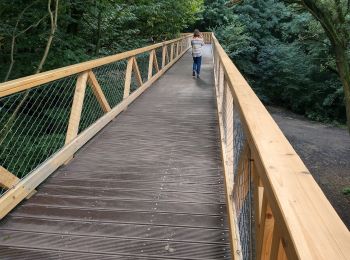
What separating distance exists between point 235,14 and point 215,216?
3195cm

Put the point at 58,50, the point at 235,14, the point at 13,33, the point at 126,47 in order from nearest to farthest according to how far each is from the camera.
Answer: the point at 13,33, the point at 58,50, the point at 126,47, the point at 235,14

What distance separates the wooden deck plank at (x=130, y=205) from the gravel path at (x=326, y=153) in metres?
7.30

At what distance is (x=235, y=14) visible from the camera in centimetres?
3275

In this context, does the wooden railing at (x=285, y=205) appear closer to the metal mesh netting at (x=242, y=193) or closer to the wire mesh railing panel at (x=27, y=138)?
the metal mesh netting at (x=242, y=193)

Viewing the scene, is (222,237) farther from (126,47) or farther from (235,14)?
(235,14)

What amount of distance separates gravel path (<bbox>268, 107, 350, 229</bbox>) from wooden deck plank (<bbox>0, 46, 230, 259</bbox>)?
7.30 meters

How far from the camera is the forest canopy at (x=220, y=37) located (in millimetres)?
8625

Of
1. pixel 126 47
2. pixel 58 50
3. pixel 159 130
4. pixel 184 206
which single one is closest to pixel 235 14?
pixel 126 47

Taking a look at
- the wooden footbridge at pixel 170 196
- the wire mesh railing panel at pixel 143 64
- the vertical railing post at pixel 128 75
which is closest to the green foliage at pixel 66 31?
the wire mesh railing panel at pixel 143 64

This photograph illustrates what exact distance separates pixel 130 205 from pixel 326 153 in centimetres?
1465

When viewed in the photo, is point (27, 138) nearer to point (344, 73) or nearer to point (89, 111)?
point (89, 111)

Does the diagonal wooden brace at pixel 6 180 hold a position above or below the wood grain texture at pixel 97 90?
below

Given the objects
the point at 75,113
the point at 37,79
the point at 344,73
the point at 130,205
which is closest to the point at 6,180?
the point at 37,79

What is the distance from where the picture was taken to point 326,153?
53.2 feet
